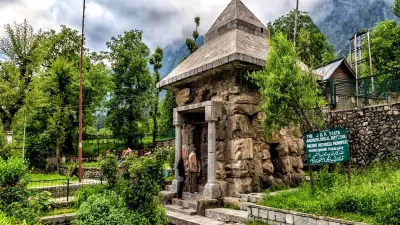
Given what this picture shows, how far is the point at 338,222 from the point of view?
5.41m

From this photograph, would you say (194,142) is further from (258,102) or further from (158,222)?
(158,222)

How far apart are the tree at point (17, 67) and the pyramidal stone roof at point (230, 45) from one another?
10.3 meters

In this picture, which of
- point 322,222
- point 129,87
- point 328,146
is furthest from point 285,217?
point 129,87

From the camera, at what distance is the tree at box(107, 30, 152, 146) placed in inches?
1254

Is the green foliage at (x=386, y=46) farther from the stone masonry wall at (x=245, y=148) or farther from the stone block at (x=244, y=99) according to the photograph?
the stone block at (x=244, y=99)

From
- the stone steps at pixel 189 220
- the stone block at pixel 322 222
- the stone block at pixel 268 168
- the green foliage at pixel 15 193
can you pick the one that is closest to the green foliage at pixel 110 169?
the green foliage at pixel 15 193

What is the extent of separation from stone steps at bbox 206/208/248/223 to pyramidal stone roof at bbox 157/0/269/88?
13.0ft

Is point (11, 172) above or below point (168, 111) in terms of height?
below

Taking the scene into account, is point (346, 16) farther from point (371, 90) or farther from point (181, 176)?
point (181, 176)

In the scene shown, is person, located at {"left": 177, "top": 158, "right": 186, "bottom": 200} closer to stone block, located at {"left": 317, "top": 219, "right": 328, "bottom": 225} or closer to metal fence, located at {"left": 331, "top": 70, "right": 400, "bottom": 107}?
stone block, located at {"left": 317, "top": 219, "right": 328, "bottom": 225}

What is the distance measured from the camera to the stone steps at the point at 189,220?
7664 millimetres

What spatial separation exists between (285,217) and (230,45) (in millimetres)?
5140

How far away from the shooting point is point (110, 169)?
7816 mm

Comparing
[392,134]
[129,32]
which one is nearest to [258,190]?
[392,134]
